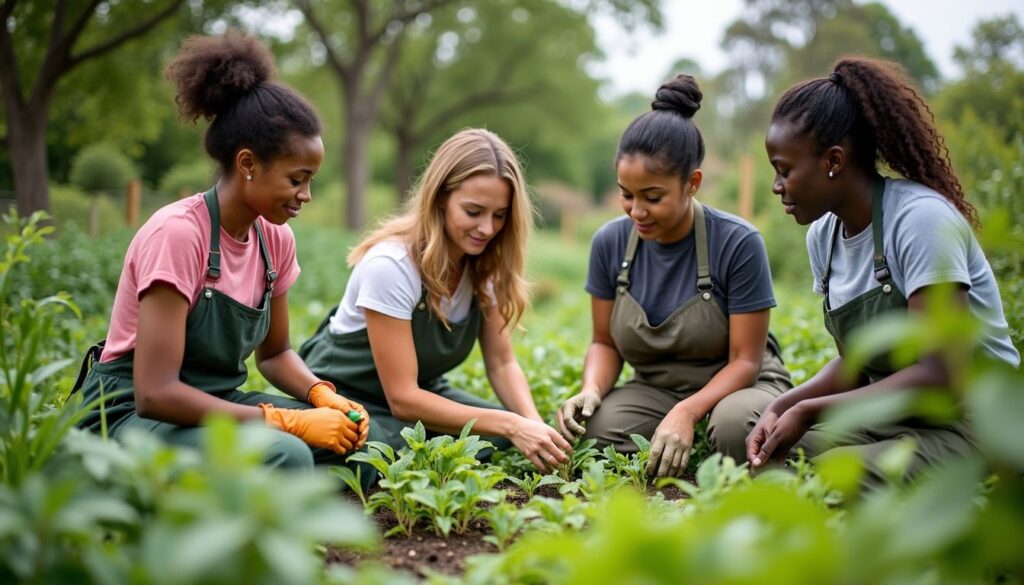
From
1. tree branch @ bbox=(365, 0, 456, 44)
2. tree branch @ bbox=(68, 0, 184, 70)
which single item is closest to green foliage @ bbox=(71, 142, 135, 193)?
tree branch @ bbox=(68, 0, 184, 70)

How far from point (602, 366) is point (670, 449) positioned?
0.64 m

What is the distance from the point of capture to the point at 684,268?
9.61 feet

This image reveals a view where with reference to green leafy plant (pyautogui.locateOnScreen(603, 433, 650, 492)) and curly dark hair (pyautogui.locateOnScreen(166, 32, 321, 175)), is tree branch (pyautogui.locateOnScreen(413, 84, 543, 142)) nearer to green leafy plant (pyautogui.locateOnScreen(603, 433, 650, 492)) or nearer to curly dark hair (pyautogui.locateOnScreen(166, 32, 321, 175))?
curly dark hair (pyautogui.locateOnScreen(166, 32, 321, 175))

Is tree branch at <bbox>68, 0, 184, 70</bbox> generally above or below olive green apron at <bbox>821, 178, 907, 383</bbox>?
above

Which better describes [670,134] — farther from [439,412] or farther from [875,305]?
[439,412]

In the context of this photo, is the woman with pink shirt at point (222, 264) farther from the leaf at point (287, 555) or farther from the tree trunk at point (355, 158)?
the tree trunk at point (355, 158)

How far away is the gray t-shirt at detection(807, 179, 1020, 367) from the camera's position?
2.10 meters

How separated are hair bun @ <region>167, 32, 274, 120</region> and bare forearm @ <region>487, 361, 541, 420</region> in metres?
1.35

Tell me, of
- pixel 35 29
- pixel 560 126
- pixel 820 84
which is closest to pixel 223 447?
pixel 820 84

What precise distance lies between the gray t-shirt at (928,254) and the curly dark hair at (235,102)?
1641 millimetres

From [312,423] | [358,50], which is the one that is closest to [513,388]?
[312,423]

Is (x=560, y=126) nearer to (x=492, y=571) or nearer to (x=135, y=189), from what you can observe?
(x=135, y=189)

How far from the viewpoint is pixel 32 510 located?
119 centimetres

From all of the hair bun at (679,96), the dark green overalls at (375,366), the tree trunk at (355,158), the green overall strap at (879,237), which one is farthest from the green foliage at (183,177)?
the green overall strap at (879,237)
